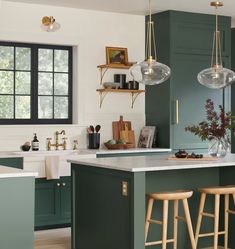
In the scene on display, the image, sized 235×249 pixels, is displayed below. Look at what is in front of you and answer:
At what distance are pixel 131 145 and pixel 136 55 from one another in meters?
1.26

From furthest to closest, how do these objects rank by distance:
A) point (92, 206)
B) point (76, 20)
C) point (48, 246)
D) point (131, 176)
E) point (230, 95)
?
point (230, 95) < point (76, 20) < point (48, 246) < point (92, 206) < point (131, 176)

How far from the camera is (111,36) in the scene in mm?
7855

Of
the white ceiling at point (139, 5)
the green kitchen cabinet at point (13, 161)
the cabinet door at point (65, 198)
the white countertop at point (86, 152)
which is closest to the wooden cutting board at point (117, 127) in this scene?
the white countertop at point (86, 152)

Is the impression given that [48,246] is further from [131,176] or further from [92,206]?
[131,176]

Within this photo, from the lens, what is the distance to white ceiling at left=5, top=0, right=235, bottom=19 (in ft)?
23.5

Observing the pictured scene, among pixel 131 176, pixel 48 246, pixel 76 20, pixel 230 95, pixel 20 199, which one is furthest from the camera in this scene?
pixel 230 95

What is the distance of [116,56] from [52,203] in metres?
2.21

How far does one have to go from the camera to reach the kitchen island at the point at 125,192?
4688mm

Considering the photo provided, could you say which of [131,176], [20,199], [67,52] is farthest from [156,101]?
[20,199]

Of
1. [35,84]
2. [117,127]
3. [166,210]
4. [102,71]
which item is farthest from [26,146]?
[166,210]

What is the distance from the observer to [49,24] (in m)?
6.56

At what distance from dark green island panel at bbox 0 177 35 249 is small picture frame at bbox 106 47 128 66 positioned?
375cm

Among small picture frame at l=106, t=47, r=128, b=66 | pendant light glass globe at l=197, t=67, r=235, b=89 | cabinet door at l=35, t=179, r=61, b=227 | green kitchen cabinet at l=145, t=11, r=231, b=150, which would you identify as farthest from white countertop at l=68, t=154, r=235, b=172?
small picture frame at l=106, t=47, r=128, b=66

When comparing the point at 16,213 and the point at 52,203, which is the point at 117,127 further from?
the point at 16,213
